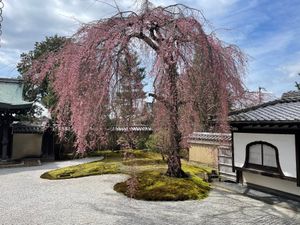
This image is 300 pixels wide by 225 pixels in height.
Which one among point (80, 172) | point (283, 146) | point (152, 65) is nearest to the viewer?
point (152, 65)

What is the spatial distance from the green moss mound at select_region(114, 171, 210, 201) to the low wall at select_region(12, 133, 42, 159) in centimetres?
1180

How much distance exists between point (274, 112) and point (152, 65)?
450 cm

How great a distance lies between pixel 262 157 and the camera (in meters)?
8.66

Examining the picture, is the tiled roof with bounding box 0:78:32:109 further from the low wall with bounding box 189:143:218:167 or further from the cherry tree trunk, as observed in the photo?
the cherry tree trunk

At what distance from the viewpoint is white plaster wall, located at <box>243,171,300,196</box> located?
7845 millimetres

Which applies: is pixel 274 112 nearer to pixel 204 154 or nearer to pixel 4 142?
pixel 204 154

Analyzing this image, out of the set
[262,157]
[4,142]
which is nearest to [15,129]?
[4,142]

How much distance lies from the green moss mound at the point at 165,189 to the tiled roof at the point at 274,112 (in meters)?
2.42

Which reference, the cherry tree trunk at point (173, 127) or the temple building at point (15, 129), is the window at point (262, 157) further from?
the temple building at point (15, 129)

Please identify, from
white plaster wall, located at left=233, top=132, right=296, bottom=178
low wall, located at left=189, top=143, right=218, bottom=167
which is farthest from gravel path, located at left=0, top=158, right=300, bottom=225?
low wall, located at left=189, top=143, right=218, bottom=167

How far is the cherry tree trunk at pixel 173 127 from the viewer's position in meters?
7.57

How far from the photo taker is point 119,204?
7453mm

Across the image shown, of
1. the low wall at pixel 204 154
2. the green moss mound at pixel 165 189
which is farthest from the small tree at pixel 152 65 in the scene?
the low wall at pixel 204 154

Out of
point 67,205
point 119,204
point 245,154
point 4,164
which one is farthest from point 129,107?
point 4,164
